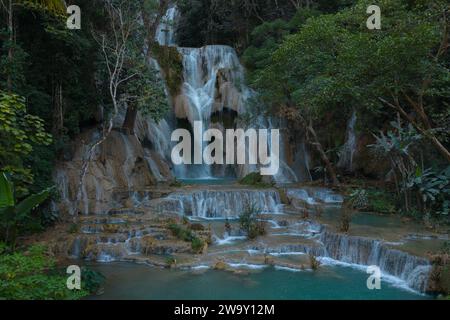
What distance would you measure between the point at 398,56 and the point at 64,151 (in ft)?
35.3

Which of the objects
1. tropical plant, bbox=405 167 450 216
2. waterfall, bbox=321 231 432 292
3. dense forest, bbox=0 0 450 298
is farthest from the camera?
tropical plant, bbox=405 167 450 216

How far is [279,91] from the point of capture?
1786 cm

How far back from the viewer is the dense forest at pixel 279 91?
8750mm

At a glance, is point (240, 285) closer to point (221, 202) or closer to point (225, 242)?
point (225, 242)

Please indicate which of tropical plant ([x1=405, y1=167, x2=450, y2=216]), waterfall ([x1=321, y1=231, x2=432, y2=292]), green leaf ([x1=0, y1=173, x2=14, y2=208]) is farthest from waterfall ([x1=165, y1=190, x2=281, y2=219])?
green leaf ([x1=0, y1=173, x2=14, y2=208])

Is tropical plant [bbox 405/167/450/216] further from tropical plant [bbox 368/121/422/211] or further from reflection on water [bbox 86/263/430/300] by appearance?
reflection on water [bbox 86/263/430/300]

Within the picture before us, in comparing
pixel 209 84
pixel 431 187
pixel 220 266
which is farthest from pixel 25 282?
pixel 209 84

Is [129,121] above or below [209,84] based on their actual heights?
below

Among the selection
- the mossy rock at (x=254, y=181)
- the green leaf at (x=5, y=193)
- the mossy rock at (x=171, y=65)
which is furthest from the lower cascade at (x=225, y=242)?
the mossy rock at (x=171, y=65)

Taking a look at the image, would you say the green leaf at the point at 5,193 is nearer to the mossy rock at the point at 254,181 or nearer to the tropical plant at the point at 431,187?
the tropical plant at the point at 431,187

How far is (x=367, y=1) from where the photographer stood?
1124 centimetres

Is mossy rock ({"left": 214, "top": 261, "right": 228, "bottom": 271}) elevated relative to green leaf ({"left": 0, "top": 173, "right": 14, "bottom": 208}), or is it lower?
lower

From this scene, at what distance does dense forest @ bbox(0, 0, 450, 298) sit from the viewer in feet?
28.7
